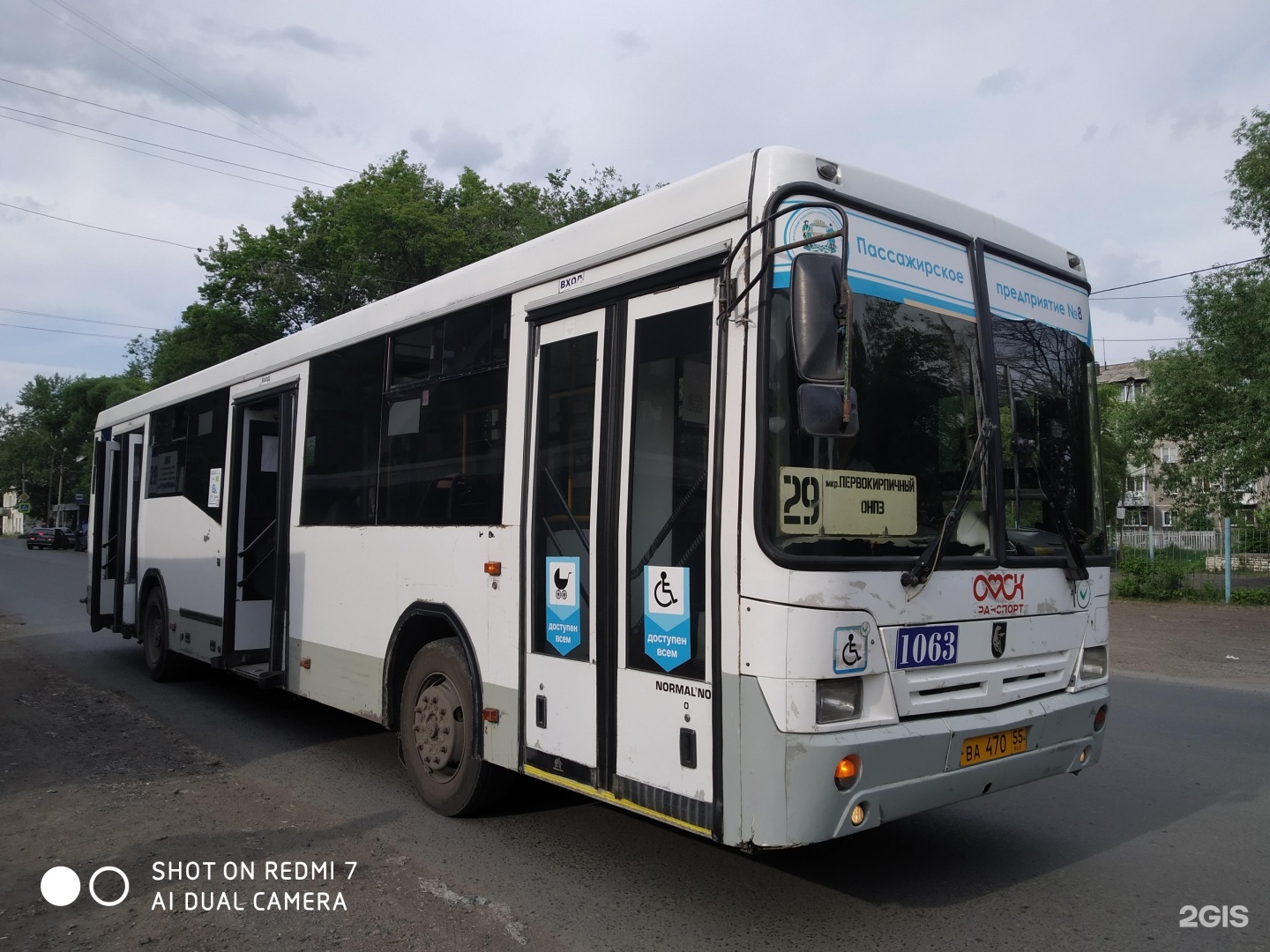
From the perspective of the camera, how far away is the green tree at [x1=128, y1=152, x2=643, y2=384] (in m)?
31.8

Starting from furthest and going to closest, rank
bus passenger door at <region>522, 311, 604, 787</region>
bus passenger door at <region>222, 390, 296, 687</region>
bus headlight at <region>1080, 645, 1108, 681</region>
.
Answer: bus passenger door at <region>222, 390, 296, 687</region>
bus headlight at <region>1080, 645, 1108, 681</region>
bus passenger door at <region>522, 311, 604, 787</region>

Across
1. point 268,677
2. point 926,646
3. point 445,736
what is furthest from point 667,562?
point 268,677

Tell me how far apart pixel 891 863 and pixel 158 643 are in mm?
8582

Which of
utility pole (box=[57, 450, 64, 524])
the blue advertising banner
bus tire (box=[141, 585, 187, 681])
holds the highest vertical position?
utility pole (box=[57, 450, 64, 524])

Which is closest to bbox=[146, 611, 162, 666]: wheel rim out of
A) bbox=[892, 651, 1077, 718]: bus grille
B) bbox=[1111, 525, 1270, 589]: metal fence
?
bbox=[892, 651, 1077, 718]: bus grille

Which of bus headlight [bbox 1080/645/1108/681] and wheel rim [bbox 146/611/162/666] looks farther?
wheel rim [bbox 146/611/162/666]

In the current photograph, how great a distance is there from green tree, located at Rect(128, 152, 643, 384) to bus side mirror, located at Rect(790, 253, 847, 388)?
2771 centimetres

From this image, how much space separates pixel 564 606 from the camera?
4949mm

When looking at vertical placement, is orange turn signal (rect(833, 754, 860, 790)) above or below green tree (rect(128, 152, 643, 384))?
below

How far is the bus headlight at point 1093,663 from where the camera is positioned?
16.0ft

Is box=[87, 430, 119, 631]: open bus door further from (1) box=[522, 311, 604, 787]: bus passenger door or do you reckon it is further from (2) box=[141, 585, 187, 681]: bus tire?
(1) box=[522, 311, 604, 787]: bus passenger door

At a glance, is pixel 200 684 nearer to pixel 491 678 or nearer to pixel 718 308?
pixel 491 678

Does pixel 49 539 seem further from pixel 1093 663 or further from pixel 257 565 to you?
pixel 1093 663

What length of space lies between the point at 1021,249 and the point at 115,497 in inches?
444
